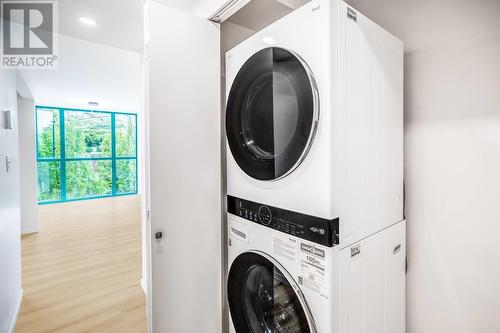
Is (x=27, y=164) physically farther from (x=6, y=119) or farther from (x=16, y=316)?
(x=6, y=119)

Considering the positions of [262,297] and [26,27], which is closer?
[262,297]

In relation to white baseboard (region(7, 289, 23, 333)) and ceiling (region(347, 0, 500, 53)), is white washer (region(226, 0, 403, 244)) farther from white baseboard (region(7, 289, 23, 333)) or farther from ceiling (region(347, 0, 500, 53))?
white baseboard (region(7, 289, 23, 333))

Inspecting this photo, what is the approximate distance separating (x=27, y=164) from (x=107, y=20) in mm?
3800

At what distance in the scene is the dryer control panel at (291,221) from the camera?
917 mm

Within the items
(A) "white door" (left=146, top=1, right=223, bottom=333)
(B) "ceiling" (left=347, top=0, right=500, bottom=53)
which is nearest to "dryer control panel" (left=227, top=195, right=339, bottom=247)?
(A) "white door" (left=146, top=1, right=223, bottom=333)

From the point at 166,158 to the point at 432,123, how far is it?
1401 millimetres

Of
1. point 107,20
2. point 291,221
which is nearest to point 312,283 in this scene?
point 291,221

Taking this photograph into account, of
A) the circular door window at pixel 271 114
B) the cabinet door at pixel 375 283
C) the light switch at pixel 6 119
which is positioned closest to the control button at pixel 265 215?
the circular door window at pixel 271 114

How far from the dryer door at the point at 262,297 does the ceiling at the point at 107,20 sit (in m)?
1.78

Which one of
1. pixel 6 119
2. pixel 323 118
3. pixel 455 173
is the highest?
pixel 6 119

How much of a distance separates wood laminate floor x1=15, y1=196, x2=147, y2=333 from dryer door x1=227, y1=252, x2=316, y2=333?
3.53ft

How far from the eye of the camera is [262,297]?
4.32 feet

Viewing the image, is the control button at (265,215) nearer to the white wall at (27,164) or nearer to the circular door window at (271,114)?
the circular door window at (271,114)

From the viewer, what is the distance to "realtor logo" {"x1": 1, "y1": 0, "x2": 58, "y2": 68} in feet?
5.30
